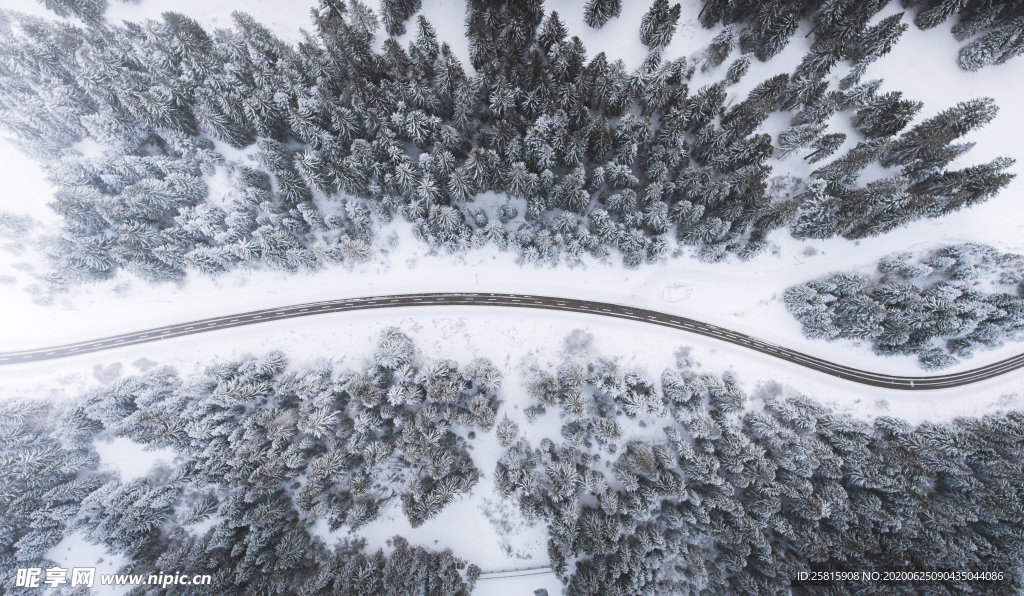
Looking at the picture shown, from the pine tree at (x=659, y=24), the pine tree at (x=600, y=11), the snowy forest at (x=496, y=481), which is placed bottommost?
the snowy forest at (x=496, y=481)

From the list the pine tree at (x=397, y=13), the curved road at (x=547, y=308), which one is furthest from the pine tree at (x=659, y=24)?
the curved road at (x=547, y=308)

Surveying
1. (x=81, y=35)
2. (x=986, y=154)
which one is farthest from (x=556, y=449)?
(x=81, y=35)

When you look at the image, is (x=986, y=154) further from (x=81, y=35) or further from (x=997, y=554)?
(x=81, y=35)

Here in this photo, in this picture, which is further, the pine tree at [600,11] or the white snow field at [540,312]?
the pine tree at [600,11]

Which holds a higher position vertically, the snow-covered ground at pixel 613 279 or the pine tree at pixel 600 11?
the pine tree at pixel 600 11

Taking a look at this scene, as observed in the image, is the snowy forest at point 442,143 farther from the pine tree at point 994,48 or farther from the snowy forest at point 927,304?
the pine tree at point 994,48

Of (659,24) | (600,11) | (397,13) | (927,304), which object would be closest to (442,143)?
(397,13)

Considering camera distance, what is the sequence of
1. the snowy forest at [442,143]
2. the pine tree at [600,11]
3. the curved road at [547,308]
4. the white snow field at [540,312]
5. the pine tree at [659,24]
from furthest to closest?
1. the pine tree at [600,11]
2. the curved road at [547,308]
3. the white snow field at [540,312]
4. the pine tree at [659,24]
5. the snowy forest at [442,143]

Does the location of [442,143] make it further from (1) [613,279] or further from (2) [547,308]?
(1) [613,279]
